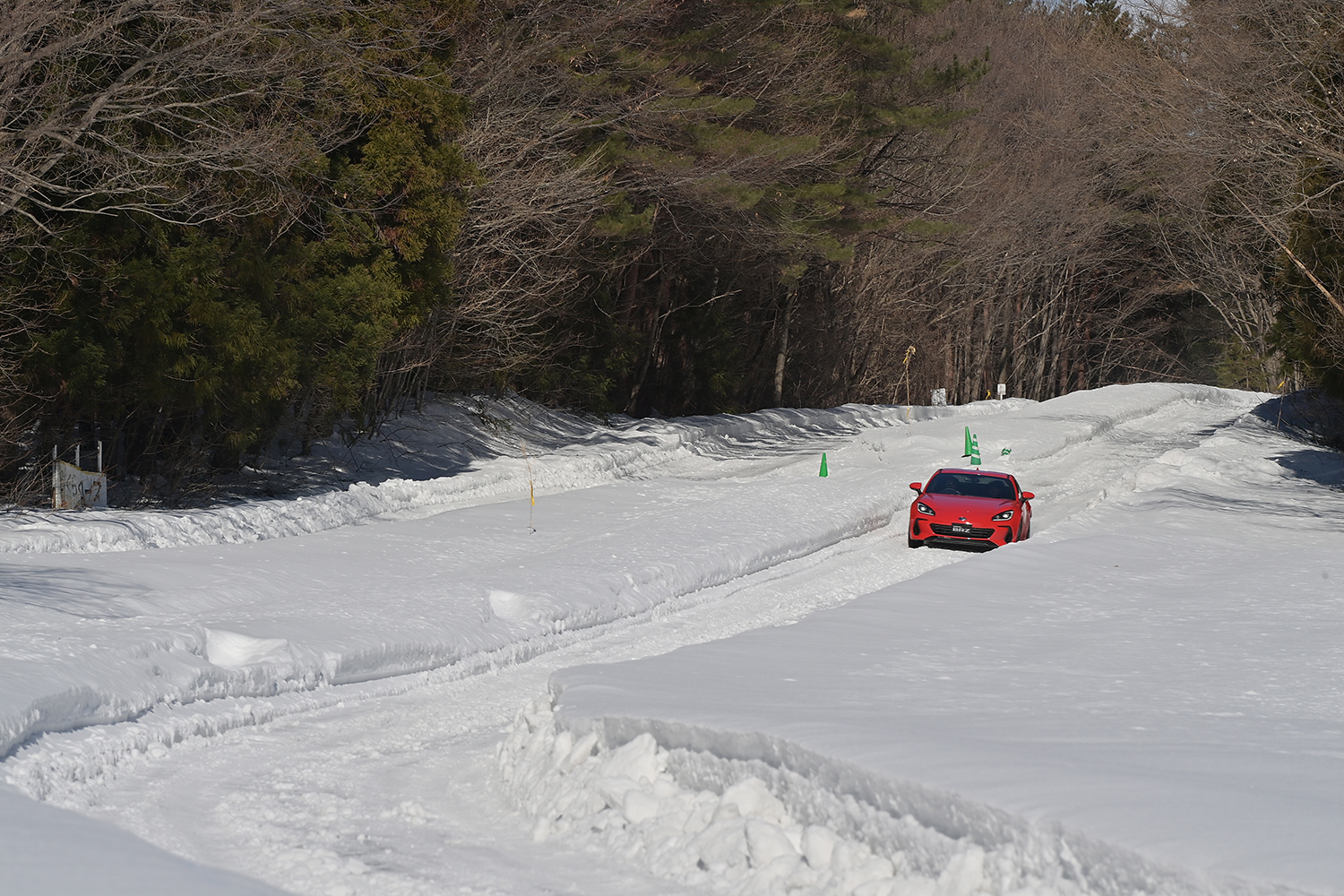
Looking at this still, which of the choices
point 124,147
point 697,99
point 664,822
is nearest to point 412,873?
point 664,822

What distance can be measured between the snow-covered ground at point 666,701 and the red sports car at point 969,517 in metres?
0.37

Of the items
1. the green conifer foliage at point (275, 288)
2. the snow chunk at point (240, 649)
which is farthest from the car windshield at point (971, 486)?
the snow chunk at point (240, 649)

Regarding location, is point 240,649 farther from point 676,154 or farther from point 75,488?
point 676,154

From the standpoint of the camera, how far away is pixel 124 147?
15977 millimetres

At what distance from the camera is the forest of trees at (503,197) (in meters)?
16.4

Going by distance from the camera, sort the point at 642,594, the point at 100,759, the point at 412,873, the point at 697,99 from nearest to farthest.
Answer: the point at 412,873
the point at 100,759
the point at 642,594
the point at 697,99

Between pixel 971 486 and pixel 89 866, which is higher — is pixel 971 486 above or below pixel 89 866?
above

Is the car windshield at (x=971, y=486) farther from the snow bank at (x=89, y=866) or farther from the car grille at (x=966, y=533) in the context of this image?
the snow bank at (x=89, y=866)

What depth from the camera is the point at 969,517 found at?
18781 mm

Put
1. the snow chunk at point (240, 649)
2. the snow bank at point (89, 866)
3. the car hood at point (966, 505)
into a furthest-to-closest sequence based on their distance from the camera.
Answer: the car hood at point (966, 505) → the snow chunk at point (240, 649) → the snow bank at point (89, 866)

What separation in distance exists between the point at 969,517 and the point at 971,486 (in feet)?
4.30

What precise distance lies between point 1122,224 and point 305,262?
4866 cm

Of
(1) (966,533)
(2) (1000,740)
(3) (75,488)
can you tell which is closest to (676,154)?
(1) (966,533)

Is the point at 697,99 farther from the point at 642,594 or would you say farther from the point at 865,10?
the point at 642,594
